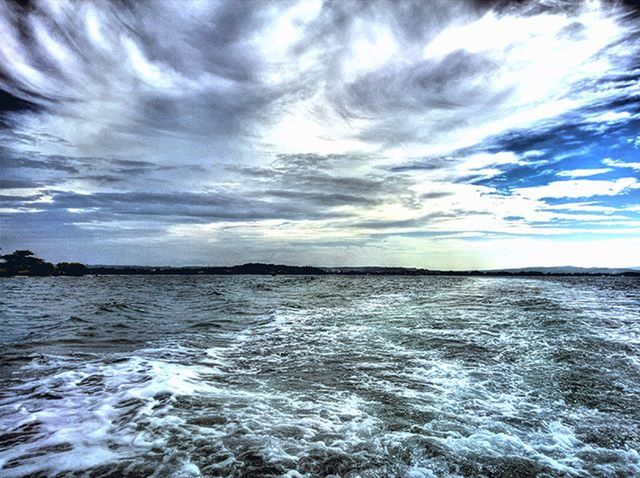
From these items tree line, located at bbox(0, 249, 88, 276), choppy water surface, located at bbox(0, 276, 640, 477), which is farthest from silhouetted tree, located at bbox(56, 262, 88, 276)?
choppy water surface, located at bbox(0, 276, 640, 477)

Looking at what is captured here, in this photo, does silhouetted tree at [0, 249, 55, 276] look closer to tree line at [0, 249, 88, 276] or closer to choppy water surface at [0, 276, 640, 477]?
tree line at [0, 249, 88, 276]

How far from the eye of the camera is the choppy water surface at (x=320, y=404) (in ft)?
15.6

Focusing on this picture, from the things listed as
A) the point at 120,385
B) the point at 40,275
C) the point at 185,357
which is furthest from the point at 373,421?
the point at 40,275

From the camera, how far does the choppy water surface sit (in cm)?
477

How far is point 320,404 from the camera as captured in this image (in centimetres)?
678

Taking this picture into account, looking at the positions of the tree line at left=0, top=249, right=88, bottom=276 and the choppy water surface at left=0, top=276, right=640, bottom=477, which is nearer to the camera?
the choppy water surface at left=0, top=276, right=640, bottom=477

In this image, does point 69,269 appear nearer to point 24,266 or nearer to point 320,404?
point 24,266

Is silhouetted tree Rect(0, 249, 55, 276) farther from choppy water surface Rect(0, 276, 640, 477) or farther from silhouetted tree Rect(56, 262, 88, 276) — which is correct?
choppy water surface Rect(0, 276, 640, 477)

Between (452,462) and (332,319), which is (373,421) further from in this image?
(332,319)

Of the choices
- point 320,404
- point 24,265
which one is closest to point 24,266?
point 24,265

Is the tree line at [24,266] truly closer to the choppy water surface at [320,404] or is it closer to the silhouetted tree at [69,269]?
the silhouetted tree at [69,269]

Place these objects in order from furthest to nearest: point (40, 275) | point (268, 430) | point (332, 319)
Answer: point (40, 275)
point (332, 319)
point (268, 430)

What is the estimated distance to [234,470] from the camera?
177 inches

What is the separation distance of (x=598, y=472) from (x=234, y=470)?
14.5ft
